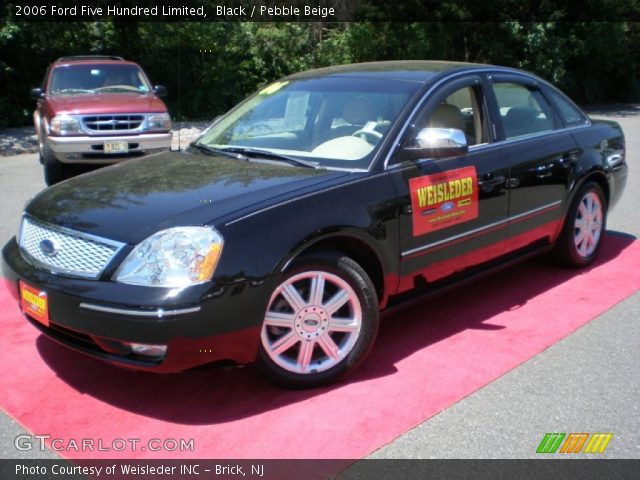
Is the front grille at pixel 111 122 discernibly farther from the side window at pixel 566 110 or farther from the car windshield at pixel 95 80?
the side window at pixel 566 110

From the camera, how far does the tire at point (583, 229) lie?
215 inches

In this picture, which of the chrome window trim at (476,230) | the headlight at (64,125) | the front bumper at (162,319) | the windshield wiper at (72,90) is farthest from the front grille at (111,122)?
the front bumper at (162,319)

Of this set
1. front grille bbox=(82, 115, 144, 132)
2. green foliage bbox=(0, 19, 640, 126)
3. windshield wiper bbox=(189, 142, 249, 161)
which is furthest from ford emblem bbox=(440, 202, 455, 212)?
green foliage bbox=(0, 19, 640, 126)

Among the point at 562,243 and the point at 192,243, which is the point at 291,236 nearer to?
the point at 192,243

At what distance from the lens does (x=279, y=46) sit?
69.8ft

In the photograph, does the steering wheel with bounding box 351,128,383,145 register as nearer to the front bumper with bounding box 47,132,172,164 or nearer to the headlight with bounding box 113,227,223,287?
the headlight with bounding box 113,227,223,287

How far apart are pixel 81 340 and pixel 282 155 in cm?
160

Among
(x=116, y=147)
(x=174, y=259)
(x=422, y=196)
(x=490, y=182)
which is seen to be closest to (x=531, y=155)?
(x=490, y=182)

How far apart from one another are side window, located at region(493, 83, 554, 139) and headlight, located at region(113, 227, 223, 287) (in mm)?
2512

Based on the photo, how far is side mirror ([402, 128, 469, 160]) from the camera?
13.2 feet

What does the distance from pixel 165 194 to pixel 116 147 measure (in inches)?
253

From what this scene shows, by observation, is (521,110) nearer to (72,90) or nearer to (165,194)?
(165,194)

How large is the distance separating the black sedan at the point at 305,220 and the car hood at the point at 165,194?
0.01 m

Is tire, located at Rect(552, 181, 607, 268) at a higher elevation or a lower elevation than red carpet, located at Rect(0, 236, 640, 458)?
higher
